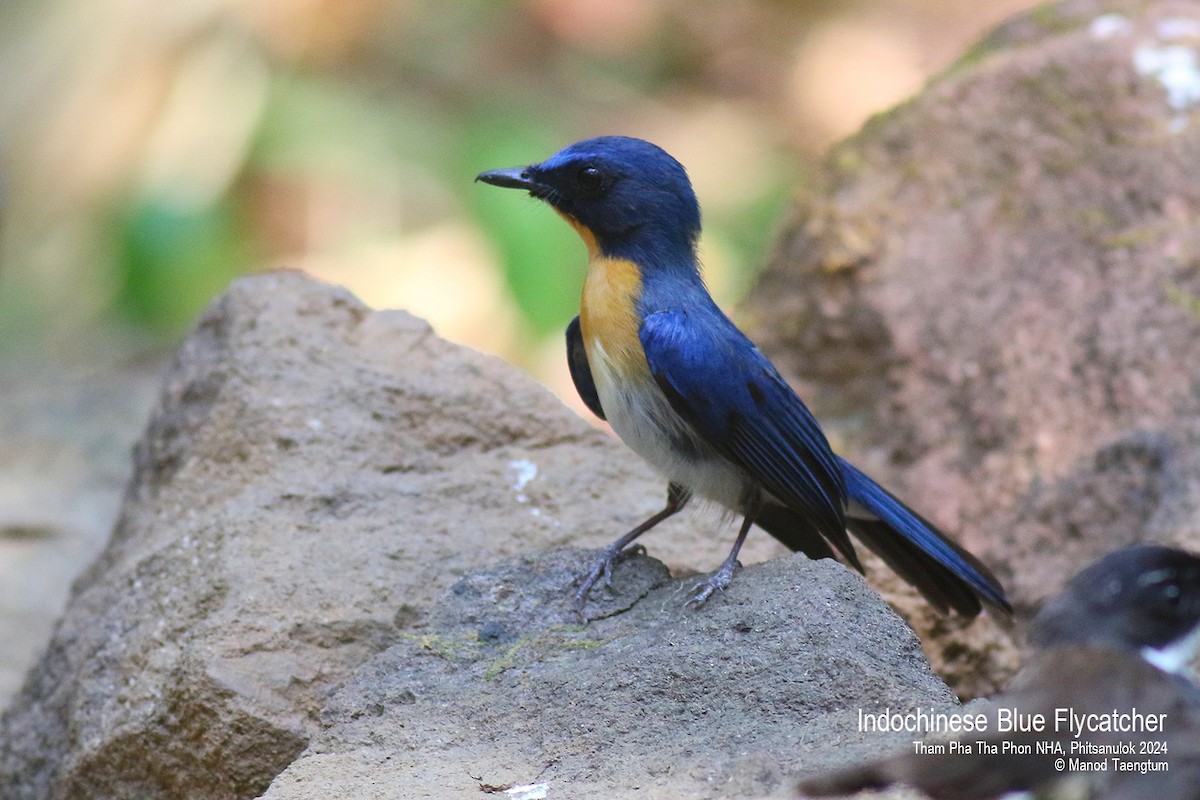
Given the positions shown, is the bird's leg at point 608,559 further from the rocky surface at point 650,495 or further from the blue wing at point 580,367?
the blue wing at point 580,367

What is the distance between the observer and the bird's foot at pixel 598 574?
403 cm

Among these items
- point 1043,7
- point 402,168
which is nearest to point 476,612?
point 1043,7

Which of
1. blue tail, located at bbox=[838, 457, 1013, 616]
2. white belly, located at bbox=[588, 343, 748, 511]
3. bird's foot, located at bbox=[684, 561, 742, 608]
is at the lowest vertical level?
bird's foot, located at bbox=[684, 561, 742, 608]

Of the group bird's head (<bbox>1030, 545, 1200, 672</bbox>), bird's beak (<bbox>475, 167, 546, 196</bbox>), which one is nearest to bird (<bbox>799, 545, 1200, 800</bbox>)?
bird's head (<bbox>1030, 545, 1200, 672</bbox>)

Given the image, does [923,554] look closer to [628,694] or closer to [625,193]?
[628,694]

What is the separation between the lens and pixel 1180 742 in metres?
2.63

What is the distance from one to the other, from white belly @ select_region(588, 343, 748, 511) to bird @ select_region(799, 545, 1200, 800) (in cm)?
140

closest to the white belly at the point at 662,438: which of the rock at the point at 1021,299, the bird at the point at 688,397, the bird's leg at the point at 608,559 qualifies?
the bird at the point at 688,397

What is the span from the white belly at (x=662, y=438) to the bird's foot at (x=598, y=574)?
323 millimetres

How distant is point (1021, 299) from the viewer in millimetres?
5828

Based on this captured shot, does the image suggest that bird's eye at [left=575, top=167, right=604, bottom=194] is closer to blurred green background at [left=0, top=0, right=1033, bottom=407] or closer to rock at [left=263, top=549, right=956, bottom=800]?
rock at [left=263, top=549, right=956, bottom=800]

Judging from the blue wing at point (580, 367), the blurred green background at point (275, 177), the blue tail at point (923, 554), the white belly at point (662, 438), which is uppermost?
the blurred green background at point (275, 177)

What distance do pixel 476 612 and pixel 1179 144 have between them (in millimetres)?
3748

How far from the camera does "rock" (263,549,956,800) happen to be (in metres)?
3.25
